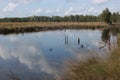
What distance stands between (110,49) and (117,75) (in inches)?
83.2

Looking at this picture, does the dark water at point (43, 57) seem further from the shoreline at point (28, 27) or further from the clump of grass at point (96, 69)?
the shoreline at point (28, 27)

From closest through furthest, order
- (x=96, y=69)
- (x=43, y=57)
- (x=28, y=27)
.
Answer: (x=96, y=69) < (x=43, y=57) < (x=28, y=27)

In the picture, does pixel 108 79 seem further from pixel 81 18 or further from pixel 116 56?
pixel 81 18

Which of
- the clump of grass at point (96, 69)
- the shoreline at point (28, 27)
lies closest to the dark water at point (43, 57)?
the clump of grass at point (96, 69)

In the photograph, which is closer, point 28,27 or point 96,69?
point 96,69

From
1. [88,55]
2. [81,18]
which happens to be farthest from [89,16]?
[88,55]

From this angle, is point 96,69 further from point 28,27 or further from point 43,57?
point 28,27

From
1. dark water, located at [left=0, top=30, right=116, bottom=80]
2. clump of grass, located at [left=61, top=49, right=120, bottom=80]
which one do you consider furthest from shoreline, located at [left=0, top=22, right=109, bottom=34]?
clump of grass, located at [left=61, top=49, right=120, bottom=80]

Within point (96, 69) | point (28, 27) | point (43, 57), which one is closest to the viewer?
point (96, 69)

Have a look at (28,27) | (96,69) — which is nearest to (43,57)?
(96,69)

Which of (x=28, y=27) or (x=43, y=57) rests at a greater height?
(x=43, y=57)

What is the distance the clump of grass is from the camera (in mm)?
7062

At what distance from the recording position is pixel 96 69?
789 centimetres

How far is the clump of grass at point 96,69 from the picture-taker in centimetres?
706
